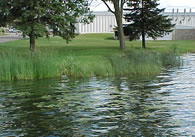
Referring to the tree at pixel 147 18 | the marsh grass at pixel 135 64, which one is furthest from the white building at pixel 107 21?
the marsh grass at pixel 135 64

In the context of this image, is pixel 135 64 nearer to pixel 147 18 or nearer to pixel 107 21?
pixel 147 18

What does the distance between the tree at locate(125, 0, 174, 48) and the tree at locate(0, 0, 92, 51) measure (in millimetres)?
9252

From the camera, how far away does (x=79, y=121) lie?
36.3 ft

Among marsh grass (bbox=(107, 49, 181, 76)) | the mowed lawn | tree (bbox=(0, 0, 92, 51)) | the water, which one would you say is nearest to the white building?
the mowed lawn

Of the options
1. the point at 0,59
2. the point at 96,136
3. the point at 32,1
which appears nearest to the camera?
the point at 96,136

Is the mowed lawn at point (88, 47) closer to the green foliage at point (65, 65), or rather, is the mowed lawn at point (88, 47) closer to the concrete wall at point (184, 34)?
the green foliage at point (65, 65)

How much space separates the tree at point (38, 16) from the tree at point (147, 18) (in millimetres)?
9252

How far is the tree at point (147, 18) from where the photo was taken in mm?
39375

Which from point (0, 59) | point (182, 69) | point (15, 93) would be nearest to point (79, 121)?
point (15, 93)

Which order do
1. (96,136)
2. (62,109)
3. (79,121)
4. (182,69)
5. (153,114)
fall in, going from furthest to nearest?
(182,69)
(62,109)
(153,114)
(79,121)
(96,136)

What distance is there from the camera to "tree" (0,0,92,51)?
2870 centimetres

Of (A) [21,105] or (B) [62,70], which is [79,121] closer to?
(A) [21,105]

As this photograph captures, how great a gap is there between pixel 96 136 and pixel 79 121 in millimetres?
1490

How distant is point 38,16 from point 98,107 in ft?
58.2
